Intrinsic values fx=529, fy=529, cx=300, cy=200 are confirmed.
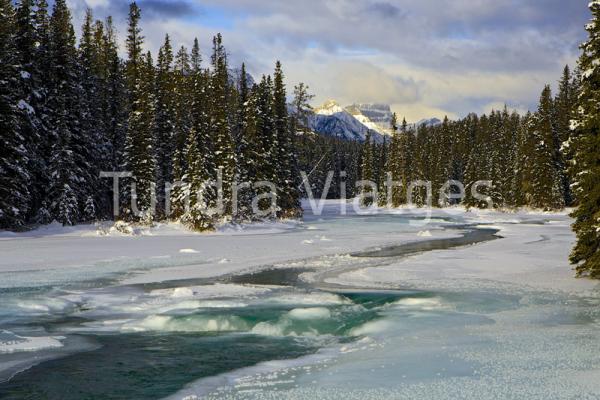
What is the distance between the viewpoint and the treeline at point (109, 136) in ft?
111

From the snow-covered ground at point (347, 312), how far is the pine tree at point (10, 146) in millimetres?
5354

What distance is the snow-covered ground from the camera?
7902 mm

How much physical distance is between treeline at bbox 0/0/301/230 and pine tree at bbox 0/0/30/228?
68 mm

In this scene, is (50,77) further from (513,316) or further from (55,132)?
(513,316)

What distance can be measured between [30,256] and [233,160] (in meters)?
22.9

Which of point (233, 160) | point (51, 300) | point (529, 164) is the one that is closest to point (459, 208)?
point (529, 164)

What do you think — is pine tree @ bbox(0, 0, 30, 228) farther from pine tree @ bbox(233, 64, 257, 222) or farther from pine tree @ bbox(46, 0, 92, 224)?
pine tree @ bbox(233, 64, 257, 222)

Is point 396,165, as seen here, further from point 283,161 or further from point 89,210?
point 89,210

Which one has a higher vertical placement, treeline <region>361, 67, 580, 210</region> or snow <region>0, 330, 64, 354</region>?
treeline <region>361, 67, 580, 210</region>

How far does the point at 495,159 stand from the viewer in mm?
76125

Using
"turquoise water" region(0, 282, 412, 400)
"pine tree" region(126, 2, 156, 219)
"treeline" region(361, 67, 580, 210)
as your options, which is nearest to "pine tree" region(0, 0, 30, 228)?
"pine tree" region(126, 2, 156, 219)

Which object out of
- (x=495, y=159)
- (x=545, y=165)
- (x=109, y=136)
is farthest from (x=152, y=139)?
(x=495, y=159)

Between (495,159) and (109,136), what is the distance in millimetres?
53376

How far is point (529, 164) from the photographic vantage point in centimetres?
6669
